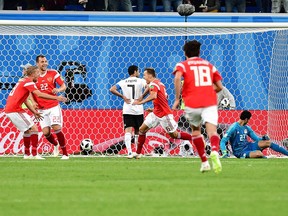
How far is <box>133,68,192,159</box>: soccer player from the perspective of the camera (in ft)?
62.8

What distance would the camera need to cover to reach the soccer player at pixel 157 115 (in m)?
19.2

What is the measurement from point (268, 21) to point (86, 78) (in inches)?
179

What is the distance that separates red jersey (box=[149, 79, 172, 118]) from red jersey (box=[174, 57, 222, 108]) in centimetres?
558

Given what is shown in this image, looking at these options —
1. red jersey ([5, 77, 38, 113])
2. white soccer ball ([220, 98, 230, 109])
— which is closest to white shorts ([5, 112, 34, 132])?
red jersey ([5, 77, 38, 113])

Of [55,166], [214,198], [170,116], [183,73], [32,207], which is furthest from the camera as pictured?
[170,116]

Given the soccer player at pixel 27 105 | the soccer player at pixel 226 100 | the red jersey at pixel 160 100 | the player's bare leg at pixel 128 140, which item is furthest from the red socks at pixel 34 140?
the soccer player at pixel 226 100

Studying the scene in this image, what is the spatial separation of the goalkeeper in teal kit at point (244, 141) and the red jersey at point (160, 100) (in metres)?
1.41

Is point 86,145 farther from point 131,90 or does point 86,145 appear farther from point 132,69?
point 132,69

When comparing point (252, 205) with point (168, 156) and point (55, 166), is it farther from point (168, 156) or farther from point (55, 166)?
point (168, 156)

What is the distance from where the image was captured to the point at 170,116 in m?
19.4

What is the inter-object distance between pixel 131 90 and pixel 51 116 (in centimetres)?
193

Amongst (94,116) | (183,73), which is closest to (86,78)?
(94,116)

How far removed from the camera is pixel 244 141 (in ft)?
65.5

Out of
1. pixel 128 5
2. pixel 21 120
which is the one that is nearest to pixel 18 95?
pixel 21 120
